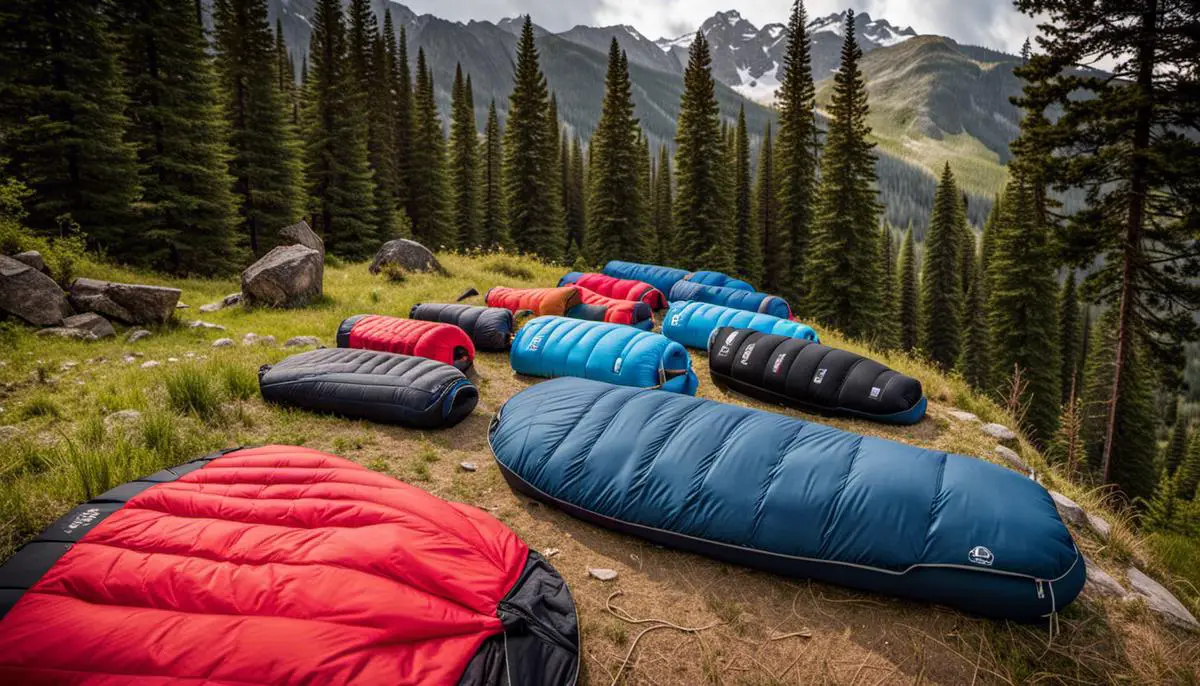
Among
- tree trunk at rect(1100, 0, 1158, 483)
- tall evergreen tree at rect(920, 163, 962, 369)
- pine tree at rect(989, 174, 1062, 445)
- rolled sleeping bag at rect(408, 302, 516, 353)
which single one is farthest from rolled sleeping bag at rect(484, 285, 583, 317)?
tall evergreen tree at rect(920, 163, 962, 369)

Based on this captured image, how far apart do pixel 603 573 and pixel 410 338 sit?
18.4 feet

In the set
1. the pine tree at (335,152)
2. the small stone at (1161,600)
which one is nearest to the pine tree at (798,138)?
the pine tree at (335,152)

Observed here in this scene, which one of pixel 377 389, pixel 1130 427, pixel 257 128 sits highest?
pixel 257 128

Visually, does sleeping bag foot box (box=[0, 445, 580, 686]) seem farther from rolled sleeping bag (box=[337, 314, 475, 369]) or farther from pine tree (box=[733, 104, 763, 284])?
pine tree (box=[733, 104, 763, 284])

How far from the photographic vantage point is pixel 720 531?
425 cm

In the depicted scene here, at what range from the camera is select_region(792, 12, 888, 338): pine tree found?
26.5 m

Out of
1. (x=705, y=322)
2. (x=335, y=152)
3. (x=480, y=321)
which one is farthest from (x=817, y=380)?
(x=335, y=152)

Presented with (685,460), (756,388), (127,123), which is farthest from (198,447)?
(127,123)

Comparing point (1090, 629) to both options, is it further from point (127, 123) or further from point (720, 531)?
point (127, 123)

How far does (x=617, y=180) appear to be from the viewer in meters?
32.1

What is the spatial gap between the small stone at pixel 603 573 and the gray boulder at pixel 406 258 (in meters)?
15.5

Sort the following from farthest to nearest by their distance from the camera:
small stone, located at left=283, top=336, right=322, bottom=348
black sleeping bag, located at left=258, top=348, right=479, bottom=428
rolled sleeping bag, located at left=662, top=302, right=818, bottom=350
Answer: rolled sleeping bag, located at left=662, top=302, right=818, bottom=350 → small stone, located at left=283, top=336, right=322, bottom=348 → black sleeping bag, located at left=258, top=348, right=479, bottom=428

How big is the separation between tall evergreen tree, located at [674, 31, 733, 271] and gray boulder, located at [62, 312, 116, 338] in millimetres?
28179

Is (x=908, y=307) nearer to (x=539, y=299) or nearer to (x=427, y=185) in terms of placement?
(x=427, y=185)
